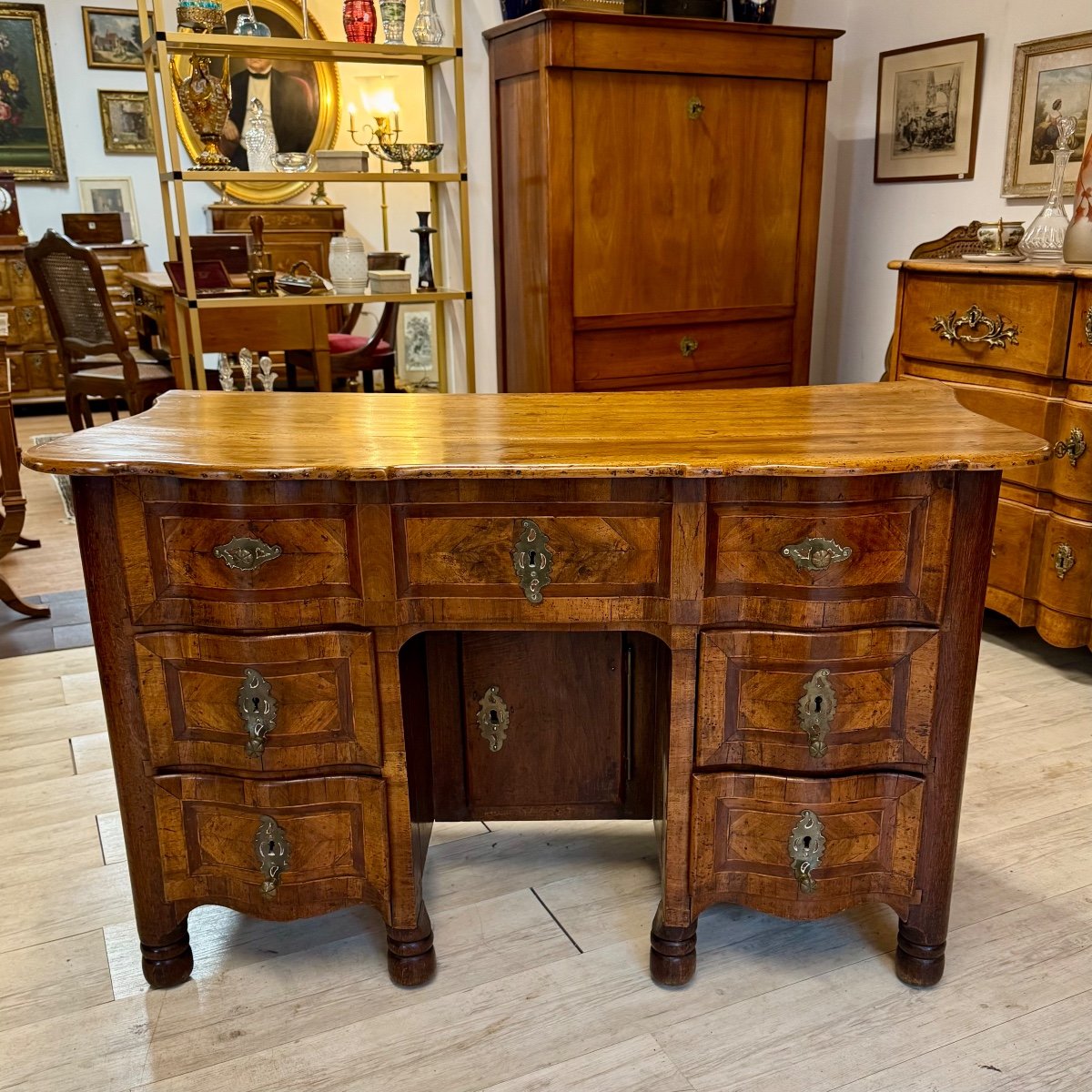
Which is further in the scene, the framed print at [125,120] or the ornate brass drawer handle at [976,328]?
the framed print at [125,120]

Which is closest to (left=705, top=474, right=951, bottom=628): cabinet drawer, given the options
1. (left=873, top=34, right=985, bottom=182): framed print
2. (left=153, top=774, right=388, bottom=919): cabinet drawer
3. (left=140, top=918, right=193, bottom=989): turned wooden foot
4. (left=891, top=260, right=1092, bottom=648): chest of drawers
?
(left=153, top=774, right=388, bottom=919): cabinet drawer

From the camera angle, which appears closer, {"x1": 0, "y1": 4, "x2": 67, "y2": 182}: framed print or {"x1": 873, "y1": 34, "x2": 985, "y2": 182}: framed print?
{"x1": 873, "y1": 34, "x2": 985, "y2": 182}: framed print

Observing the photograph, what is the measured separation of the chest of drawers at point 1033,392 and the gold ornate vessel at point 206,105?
87.4 inches

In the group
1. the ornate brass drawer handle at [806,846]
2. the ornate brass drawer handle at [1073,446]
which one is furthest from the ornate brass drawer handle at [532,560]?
the ornate brass drawer handle at [1073,446]

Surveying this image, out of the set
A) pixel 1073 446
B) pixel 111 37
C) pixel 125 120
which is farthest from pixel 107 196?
pixel 1073 446

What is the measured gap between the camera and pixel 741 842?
5.16 feet

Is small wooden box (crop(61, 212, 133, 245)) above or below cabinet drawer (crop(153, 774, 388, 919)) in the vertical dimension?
above

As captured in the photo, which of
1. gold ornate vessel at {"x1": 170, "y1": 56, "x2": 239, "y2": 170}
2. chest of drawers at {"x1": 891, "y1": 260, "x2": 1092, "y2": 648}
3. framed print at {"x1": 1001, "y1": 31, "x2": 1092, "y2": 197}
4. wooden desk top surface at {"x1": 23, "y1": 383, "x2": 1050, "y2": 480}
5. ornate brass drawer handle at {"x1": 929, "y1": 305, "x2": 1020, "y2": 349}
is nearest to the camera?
wooden desk top surface at {"x1": 23, "y1": 383, "x2": 1050, "y2": 480}

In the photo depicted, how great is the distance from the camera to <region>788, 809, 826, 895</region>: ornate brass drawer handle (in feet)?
5.05

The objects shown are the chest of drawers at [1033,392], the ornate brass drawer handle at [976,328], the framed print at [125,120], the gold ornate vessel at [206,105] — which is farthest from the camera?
the framed print at [125,120]

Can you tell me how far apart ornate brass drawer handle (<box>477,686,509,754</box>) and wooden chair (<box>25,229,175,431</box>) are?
315 centimetres

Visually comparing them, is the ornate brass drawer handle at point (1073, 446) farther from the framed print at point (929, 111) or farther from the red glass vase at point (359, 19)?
the red glass vase at point (359, 19)

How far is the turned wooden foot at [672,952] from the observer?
1.61m

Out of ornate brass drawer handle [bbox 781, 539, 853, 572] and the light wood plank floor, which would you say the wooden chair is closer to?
the light wood plank floor
